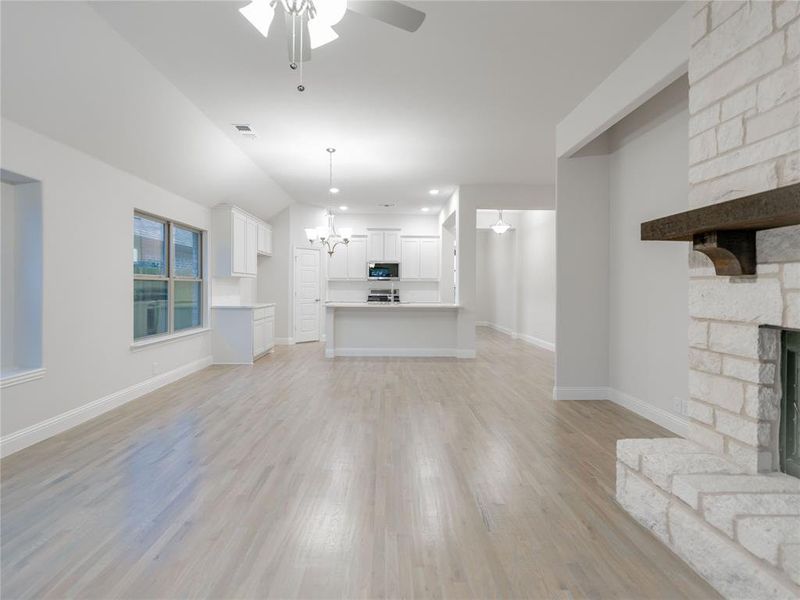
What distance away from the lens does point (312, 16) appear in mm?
1707

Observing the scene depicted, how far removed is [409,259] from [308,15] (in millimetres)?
8082

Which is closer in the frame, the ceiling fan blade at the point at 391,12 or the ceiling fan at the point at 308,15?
the ceiling fan at the point at 308,15

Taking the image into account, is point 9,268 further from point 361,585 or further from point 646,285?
point 646,285

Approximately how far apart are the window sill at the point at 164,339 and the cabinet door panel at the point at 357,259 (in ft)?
12.8

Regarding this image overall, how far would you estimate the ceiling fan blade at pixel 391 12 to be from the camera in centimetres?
172

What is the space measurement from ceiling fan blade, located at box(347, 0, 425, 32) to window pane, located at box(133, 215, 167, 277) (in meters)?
4.19

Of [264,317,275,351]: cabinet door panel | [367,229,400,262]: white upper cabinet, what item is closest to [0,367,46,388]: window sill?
[264,317,275,351]: cabinet door panel

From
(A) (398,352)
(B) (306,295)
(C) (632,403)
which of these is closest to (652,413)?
(C) (632,403)

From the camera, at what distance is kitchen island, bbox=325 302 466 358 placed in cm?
721

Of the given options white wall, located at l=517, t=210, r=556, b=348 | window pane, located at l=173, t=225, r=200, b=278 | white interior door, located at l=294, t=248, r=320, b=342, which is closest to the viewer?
window pane, located at l=173, t=225, r=200, b=278

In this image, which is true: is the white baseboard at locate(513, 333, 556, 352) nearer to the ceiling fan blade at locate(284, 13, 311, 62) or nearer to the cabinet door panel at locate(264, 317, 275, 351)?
the cabinet door panel at locate(264, 317, 275, 351)

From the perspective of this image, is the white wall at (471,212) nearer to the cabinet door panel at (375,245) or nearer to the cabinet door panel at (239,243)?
the cabinet door panel at (375,245)

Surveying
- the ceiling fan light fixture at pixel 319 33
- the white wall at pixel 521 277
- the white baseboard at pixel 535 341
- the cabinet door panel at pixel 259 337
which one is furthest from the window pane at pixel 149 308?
the white baseboard at pixel 535 341

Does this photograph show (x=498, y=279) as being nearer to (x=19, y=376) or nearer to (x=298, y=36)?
(x=19, y=376)
